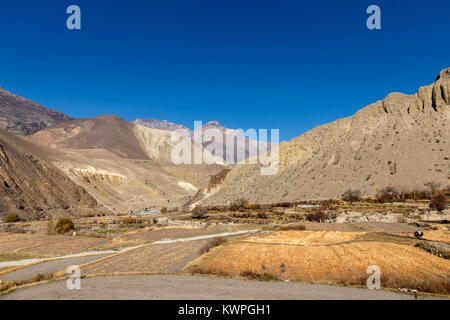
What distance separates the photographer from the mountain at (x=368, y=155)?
58562 mm

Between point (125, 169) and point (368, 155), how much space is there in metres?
84.3

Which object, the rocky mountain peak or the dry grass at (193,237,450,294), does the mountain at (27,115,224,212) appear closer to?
the dry grass at (193,237,450,294)

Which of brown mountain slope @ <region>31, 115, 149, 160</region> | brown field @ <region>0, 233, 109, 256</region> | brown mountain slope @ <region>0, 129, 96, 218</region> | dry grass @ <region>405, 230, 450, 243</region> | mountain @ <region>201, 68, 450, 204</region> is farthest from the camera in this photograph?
brown mountain slope @ <region>31, 115, 149, 160</region>

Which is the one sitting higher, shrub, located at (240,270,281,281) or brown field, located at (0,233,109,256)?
shrub, located at (240,270,281,281)

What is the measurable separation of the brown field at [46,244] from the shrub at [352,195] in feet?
131

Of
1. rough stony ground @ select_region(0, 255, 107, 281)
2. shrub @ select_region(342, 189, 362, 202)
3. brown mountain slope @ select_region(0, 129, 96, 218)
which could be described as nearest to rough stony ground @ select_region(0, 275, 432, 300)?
rough stony ground @ select_region(0, 255, 107, 281)

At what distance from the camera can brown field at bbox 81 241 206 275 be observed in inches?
657

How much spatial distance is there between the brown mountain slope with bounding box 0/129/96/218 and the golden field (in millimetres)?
47813

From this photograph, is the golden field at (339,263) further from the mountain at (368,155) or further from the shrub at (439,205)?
the mountain at (368,155)

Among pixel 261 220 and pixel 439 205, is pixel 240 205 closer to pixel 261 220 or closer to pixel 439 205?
pixel 261 220

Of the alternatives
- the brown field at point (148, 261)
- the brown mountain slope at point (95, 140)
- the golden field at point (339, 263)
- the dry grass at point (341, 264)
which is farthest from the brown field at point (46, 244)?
→ the brown mountain slope at point (95, 140)

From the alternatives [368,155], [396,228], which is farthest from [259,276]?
[368,155]

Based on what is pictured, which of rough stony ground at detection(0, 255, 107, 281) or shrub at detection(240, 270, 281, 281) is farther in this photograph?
rough stony ground at detection(0, 255, 107, 281)

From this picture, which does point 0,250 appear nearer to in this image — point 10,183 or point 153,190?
point 10,183
